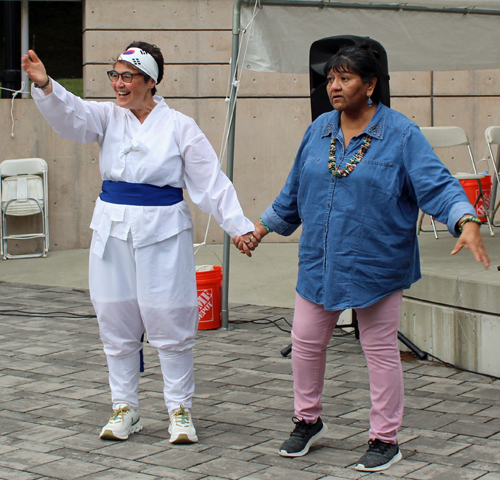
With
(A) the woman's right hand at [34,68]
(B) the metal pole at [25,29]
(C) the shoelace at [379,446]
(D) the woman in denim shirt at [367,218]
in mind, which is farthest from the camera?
(B) the metal pole at [25,29]

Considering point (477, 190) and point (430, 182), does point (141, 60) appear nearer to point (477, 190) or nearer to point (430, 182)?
point (430, 182)

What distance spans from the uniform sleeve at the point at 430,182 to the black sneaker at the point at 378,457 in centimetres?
96

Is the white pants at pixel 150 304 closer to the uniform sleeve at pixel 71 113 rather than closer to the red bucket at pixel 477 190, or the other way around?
the uniform sleeve at pixel 71 113

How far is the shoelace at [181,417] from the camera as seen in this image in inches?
143

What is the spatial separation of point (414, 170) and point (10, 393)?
2.69 meters

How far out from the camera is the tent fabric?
571 cm

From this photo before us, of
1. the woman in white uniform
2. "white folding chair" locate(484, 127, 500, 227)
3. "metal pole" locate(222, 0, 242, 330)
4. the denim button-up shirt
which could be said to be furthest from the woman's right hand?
"white folding chair" locate(484, 127, 500, 227)

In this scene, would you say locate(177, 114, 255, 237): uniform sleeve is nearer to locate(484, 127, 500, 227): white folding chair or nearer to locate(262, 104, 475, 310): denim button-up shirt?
locate(262, 104, 475, 310): denim button-up shirt

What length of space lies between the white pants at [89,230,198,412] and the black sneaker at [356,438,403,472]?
910 millimetres

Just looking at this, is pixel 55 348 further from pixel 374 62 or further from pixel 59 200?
pixel 59 200

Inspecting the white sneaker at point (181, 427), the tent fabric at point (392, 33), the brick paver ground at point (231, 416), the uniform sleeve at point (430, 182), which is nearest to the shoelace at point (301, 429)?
the brick paver ground at point (231, 416)

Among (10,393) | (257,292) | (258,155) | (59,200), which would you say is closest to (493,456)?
(10,393)

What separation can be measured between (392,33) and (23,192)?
16.4 ft

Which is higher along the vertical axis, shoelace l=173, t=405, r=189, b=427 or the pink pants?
the pink pants
